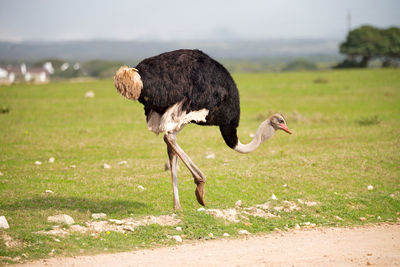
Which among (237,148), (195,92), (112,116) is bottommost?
(112,116)

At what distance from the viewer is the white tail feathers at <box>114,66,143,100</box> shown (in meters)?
6.64

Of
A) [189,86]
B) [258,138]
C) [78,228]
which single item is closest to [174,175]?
[189,86]

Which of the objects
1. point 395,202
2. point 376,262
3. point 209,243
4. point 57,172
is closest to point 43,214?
point 209,243

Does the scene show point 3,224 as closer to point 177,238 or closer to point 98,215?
point 98,215

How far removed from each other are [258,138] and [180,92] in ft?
5.76

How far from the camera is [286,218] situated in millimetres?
7105

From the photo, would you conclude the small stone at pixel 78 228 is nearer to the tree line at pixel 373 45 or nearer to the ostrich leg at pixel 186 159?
the ostrich leg at pixel 186 159

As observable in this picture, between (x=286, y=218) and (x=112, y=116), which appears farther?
(x=112, y=116)

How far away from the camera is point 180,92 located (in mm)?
Answer: 6996

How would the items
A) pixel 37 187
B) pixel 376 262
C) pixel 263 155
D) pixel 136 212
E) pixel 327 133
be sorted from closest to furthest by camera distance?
pixel 376 262, pixel 136 212, pixel 37 187, pixel 263 155, pixel 327 133

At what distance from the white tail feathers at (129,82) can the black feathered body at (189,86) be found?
0.46 feet

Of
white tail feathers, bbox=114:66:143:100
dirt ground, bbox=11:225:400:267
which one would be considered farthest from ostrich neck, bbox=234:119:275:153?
white tail feathers, bbox=114:66:143:100

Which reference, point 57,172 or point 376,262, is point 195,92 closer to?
point 376,262

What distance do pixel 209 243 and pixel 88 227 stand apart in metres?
1.42
